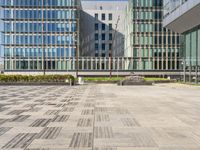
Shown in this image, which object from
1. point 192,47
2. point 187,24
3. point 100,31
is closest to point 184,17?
point 187,24

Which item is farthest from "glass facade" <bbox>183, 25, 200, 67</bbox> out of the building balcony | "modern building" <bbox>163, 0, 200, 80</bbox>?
the building balcony

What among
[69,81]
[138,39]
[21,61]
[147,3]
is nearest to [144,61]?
[138,39]

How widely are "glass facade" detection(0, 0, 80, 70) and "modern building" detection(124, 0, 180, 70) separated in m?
16.2

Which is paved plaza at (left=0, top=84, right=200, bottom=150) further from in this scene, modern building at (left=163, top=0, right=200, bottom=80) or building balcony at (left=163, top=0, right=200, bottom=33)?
modern building at (left=163, top=0, right=200, bottom=80)

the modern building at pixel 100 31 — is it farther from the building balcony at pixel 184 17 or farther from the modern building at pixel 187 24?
the building balcony at pixel 184 17

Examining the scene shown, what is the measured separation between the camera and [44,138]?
30.4ft

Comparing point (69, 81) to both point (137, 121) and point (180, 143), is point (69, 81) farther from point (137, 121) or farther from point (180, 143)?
point (180, 143)

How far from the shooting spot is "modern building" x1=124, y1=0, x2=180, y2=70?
102 metres

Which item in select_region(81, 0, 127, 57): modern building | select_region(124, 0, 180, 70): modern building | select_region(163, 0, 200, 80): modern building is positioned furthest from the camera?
select_region(81, 0, 127, 57): modern building

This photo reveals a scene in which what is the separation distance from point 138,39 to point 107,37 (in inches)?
857

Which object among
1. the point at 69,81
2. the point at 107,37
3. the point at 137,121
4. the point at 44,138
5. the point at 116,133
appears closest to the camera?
the point at 44,138

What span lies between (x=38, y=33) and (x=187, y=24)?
5496 cm

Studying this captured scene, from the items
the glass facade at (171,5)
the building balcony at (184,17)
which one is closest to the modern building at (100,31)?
the glass facade at (171,5)

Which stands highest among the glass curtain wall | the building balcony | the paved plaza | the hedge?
the building balcony
